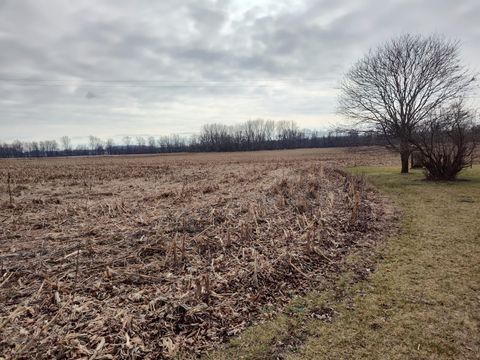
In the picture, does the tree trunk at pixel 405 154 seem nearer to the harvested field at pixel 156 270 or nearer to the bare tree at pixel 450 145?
the bare tree at pixel 450 145

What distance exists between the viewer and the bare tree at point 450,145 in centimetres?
1683

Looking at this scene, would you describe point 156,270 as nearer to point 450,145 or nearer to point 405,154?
point 450,145

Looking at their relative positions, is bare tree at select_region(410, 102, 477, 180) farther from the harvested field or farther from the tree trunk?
the harvested field

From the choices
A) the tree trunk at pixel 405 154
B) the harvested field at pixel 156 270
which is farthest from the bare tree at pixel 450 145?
the harvested field at pixel 156 270

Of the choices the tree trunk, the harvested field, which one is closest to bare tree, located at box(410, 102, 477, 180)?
the tree trunk

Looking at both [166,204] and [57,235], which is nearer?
[57,235]

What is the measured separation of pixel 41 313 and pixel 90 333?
3.00 feet

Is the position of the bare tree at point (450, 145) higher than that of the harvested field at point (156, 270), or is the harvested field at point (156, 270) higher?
the bare tree at point (450, 145)

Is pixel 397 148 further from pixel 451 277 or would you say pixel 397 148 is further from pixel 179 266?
pixel 179 266

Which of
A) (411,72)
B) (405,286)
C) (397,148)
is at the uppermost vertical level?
(411,72)

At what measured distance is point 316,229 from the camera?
782 centimetres

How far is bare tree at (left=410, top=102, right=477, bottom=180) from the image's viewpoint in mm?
16828

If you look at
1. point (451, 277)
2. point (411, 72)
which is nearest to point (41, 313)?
point (451, 277)

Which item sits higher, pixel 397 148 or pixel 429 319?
pixel 397 148
